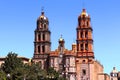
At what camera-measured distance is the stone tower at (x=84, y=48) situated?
368ft

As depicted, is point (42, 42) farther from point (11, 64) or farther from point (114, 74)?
point (114, 74)

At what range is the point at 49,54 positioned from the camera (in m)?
114

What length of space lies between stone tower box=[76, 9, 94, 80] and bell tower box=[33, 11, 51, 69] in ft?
26.1

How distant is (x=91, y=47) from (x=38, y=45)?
13.4m

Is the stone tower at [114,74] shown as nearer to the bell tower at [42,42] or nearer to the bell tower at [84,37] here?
the bell tower at [84,37]

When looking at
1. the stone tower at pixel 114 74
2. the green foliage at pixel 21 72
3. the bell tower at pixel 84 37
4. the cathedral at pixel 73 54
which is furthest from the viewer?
the stone tower at pixel 114 74

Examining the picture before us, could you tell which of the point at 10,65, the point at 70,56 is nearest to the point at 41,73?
the point at 10,65

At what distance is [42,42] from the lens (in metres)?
115

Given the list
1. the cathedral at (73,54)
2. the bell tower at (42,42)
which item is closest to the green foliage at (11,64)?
the bell tower at (42,42)

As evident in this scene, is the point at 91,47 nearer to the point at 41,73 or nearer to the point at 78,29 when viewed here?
the point at 78,29

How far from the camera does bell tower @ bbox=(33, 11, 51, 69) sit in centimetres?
11494

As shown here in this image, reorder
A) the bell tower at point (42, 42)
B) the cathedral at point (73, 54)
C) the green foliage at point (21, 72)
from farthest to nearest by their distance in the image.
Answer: the bell tower at point (42, 42)
the cathedral at point (73, 54)
the green foliage at point (21, 72)

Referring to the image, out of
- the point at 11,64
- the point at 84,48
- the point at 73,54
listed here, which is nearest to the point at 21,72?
the point at 11,64

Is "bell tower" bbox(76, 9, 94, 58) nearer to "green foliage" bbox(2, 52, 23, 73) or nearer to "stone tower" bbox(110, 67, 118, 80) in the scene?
"green foliage" bbox(2, 52, 23, 73)
